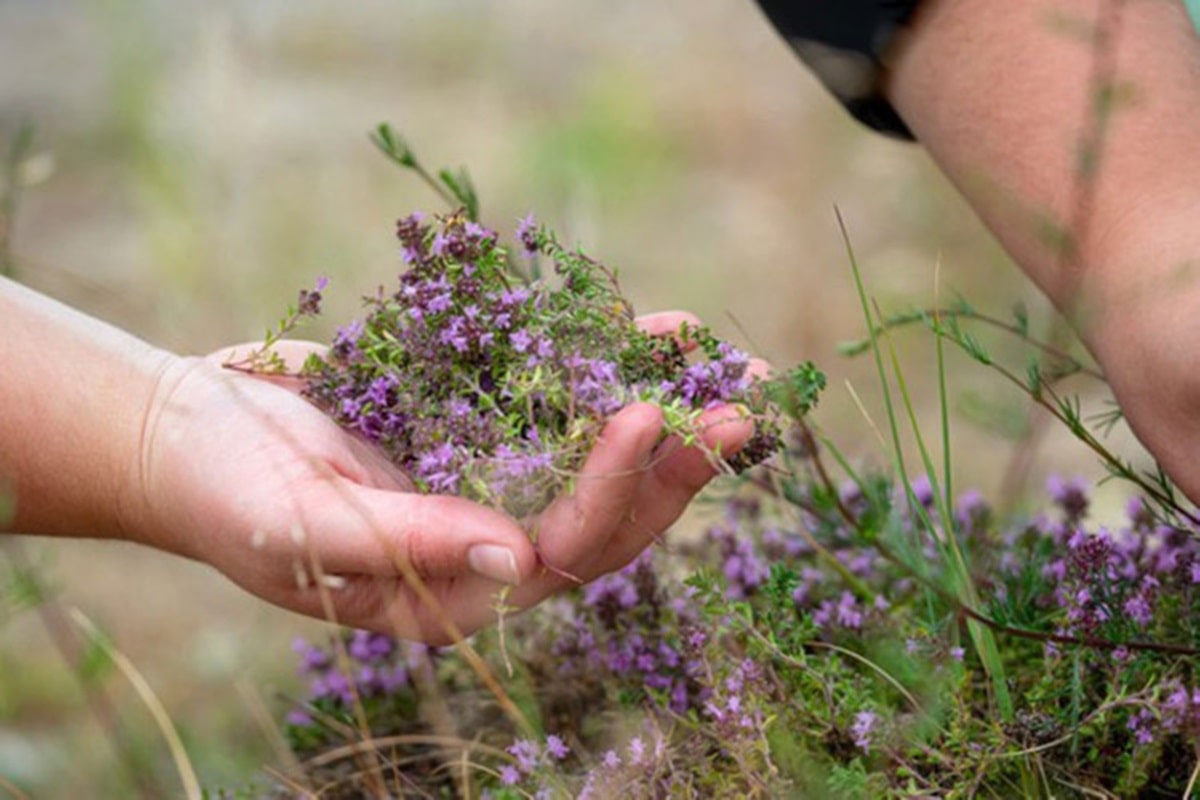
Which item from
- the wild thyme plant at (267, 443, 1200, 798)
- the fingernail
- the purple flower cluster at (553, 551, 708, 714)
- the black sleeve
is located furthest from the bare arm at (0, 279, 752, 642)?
the black sleeve

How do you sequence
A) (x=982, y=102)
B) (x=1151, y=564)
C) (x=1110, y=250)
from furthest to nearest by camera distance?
(x=982, y=102) → (x=1151, y=564) → (x=1110, y=250)

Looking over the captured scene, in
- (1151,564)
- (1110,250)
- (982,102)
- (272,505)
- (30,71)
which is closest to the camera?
(272,505)

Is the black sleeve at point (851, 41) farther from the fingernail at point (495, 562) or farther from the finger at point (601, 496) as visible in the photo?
the fingernail at point (495, 562)

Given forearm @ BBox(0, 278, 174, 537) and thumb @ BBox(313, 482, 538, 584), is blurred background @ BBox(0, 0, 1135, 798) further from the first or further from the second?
thumb @ BBox(313, 482, 538, 584)

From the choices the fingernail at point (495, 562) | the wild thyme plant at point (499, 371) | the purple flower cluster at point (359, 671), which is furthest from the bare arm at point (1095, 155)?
the purple flower cluster at point (359, 671)

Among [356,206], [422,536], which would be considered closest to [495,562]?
[422,536]

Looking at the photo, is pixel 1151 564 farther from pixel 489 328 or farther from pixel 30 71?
pixel 30 71

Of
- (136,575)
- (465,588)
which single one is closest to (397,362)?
(465,588)

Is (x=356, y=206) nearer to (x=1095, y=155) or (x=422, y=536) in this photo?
(x=422, y=536)
